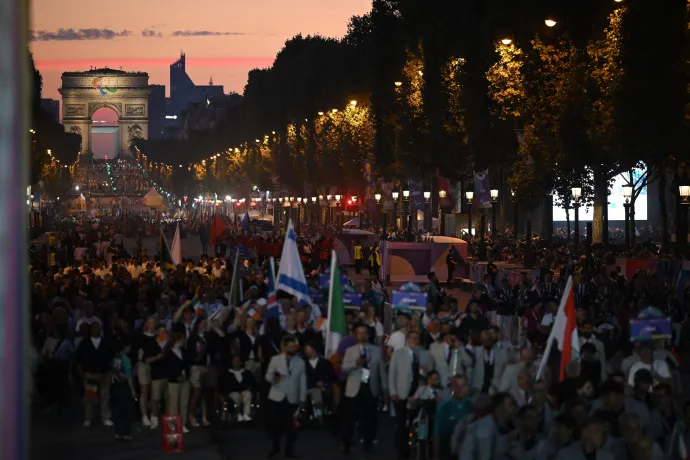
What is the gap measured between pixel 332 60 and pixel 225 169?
64653 millimetres

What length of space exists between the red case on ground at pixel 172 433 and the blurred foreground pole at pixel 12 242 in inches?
491

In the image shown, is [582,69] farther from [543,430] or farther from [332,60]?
[332,60]

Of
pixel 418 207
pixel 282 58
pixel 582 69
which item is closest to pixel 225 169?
pixel 282 58

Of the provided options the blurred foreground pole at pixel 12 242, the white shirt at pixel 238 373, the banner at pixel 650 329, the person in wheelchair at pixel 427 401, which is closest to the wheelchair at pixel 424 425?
the person in wheelchair at pixel 427 401

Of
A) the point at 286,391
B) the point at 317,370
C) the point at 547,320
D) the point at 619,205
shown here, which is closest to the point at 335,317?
the point at 317,370

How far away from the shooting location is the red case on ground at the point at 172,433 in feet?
47.5

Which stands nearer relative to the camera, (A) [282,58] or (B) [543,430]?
(B) [543,430]

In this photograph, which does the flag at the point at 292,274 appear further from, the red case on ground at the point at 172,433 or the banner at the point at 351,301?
the red case on ground at the point at 172,433

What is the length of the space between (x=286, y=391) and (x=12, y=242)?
12.1 metres

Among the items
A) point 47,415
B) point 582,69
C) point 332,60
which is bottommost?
point 47,415

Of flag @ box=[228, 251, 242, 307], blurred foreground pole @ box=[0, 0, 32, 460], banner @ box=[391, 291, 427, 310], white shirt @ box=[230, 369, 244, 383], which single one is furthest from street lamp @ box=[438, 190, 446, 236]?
blurred foreground pole @ box=[0, 0, 32, 460]

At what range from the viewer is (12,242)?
2154mm

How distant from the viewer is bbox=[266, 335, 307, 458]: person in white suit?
14070 millimetres

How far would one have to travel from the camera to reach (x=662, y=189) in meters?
56.3
